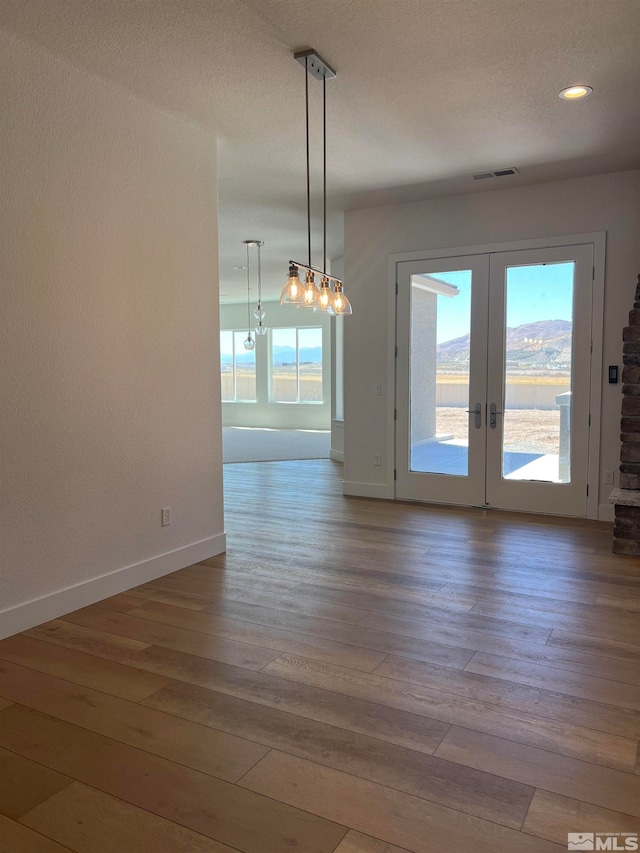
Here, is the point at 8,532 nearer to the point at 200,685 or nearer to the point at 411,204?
the point at 200,685

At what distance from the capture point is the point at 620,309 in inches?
198

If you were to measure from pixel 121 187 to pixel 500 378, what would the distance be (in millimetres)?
3473

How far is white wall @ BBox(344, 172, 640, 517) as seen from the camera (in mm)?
5012

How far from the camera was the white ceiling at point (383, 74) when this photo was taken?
108 inches

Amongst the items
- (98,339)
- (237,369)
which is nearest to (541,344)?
(98,339)

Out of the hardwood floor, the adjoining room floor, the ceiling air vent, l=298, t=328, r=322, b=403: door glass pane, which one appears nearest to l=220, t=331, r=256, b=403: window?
the adjoining room floor

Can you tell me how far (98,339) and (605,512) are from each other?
414cm

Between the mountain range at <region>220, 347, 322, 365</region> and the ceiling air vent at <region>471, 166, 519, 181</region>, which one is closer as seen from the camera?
the ceiling air vent at <region>471, 166, 519, 181</region>

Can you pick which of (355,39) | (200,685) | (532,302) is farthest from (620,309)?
(200,685)

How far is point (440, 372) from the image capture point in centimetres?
580

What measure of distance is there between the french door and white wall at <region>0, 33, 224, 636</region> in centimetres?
→ 233

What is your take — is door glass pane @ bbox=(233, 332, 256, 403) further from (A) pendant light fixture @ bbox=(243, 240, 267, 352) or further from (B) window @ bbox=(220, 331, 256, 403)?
(A) pendant light fixture @ bbox=(243, 240, 267, 352)

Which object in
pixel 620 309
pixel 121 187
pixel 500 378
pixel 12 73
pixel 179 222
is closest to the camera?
pixel 12 73

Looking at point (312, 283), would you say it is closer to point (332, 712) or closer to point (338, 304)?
point (338, 304)
